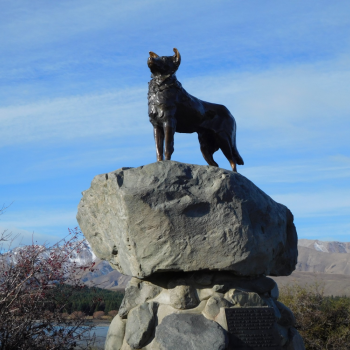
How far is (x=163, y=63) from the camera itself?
6.16m

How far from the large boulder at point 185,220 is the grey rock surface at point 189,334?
542 millimetres

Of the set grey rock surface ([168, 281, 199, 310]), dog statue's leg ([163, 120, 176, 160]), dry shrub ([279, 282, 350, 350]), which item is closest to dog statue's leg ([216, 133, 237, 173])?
dog statue's leg ([163, 120, 176, 160])

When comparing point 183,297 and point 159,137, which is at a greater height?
point 159,137

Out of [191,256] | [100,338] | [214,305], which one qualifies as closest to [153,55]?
[191,256]

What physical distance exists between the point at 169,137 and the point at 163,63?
0.96m

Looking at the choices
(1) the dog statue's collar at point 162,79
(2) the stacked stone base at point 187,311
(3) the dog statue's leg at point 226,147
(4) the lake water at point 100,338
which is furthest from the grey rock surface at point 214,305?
(4) the lake water at point 100,338

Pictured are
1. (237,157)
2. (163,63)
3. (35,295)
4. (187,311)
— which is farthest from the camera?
(35,295)

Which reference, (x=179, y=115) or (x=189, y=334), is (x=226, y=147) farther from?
(x=189, y=334)

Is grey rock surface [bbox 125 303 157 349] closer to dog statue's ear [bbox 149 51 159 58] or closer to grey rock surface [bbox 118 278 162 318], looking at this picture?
grey rock surface [bbox 118 278 162 318]

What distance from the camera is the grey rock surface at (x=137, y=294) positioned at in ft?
18.7

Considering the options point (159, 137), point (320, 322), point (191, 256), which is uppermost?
point (159, 137)

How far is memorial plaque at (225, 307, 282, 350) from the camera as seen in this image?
5.21 metres

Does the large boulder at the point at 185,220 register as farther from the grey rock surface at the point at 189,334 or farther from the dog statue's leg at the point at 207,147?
the dog statue's leg at the point at 207,147

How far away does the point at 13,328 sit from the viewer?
694 centimetres
